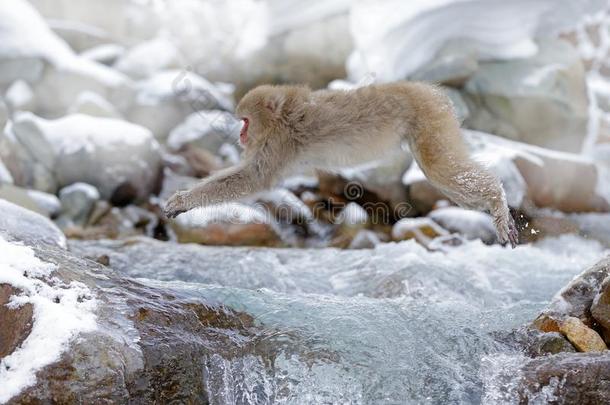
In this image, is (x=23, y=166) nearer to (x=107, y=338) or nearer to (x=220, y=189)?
(x=220, y=189)

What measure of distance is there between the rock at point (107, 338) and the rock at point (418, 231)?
383cm

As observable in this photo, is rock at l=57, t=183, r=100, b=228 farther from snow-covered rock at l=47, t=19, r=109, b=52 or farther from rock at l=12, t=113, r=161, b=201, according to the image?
snow-covered rock at l=47, t=19, r=109, b=52

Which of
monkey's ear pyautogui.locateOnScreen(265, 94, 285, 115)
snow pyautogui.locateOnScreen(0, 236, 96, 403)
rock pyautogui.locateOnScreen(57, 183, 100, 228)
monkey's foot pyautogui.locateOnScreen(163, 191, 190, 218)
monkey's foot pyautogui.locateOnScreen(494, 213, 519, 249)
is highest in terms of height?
monkey's ear pyautogui.locateOnScreen(265, 94, 285, 115)

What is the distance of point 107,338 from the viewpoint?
2.51m

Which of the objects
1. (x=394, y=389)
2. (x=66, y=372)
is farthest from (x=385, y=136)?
(x=66, y=372)

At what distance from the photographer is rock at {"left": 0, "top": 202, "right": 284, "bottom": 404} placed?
2.35 meters

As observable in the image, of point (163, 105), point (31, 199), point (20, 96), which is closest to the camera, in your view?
point (31, 199)

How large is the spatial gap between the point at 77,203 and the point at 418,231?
12.6 feet

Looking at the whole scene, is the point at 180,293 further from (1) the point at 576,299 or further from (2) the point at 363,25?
(2) the point at 363,25

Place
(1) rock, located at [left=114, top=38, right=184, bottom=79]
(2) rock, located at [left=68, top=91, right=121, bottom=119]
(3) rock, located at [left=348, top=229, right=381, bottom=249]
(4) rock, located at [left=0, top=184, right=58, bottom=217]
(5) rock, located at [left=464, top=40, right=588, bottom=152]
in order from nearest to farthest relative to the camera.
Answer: (4) rock, located at [left=0, top=184, right=58, bottom=217] → (3) rock, located at [left=348, top=229, right=381, bottom=249] → (5) rock, located at [left=464, top=40, right=588, bottom=152] → (2) rock, located at [left=68, top=91, right=121, bottom=119] → (1) rock, located at [left=114, top=38, right=184, bottom=79]

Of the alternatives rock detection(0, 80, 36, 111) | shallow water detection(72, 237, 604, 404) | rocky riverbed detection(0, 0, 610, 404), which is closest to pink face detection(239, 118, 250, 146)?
rocky riverbed detection(0, 0, 610, 404)

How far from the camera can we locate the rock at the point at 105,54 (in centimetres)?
1414

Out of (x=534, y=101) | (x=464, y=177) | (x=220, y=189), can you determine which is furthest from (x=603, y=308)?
(x=534, y=101)

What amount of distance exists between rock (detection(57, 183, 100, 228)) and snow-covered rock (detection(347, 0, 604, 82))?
4126mm
